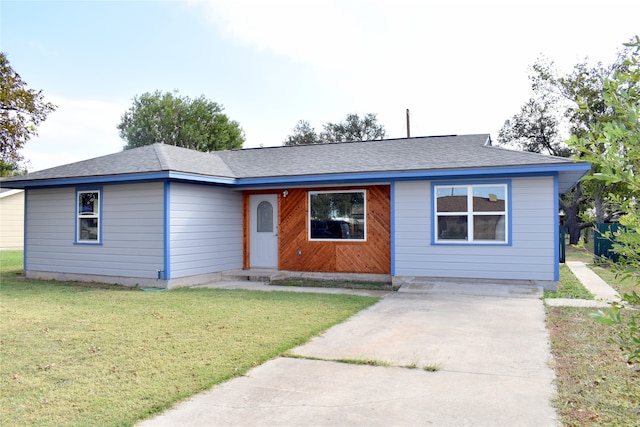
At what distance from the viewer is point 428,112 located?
29.2 metres

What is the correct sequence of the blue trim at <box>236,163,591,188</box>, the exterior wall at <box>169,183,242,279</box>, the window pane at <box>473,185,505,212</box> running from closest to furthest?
the blue trim at <box>236,163,591,188</box> → the window pane at <box>473,185,505,212</box> → the exterior wall at <box>169,183,242,279</box>

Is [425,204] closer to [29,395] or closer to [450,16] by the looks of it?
[450,16]

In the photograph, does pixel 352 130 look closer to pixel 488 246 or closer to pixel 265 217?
pixel 265 217

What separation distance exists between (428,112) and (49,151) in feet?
97.4

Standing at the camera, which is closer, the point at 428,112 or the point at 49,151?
the point at 428,112

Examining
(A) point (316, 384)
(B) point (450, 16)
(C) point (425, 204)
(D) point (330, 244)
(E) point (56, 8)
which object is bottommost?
(A) point (316, 384)

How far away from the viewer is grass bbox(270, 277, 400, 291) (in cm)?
1017

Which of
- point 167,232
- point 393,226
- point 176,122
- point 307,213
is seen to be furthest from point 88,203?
point 176,122

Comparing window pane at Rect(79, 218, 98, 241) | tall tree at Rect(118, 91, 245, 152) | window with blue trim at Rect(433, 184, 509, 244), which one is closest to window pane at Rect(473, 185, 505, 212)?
window with blue trim at Rect(433, 184, 509, 244)

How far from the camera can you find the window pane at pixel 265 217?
12.4m

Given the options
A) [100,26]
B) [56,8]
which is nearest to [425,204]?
[56,8]

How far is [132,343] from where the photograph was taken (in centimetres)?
561

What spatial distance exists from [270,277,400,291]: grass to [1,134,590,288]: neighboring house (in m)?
0.39

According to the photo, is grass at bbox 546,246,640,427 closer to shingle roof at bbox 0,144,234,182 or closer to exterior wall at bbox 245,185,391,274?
exterior wall at bbox 245,185,391,274
